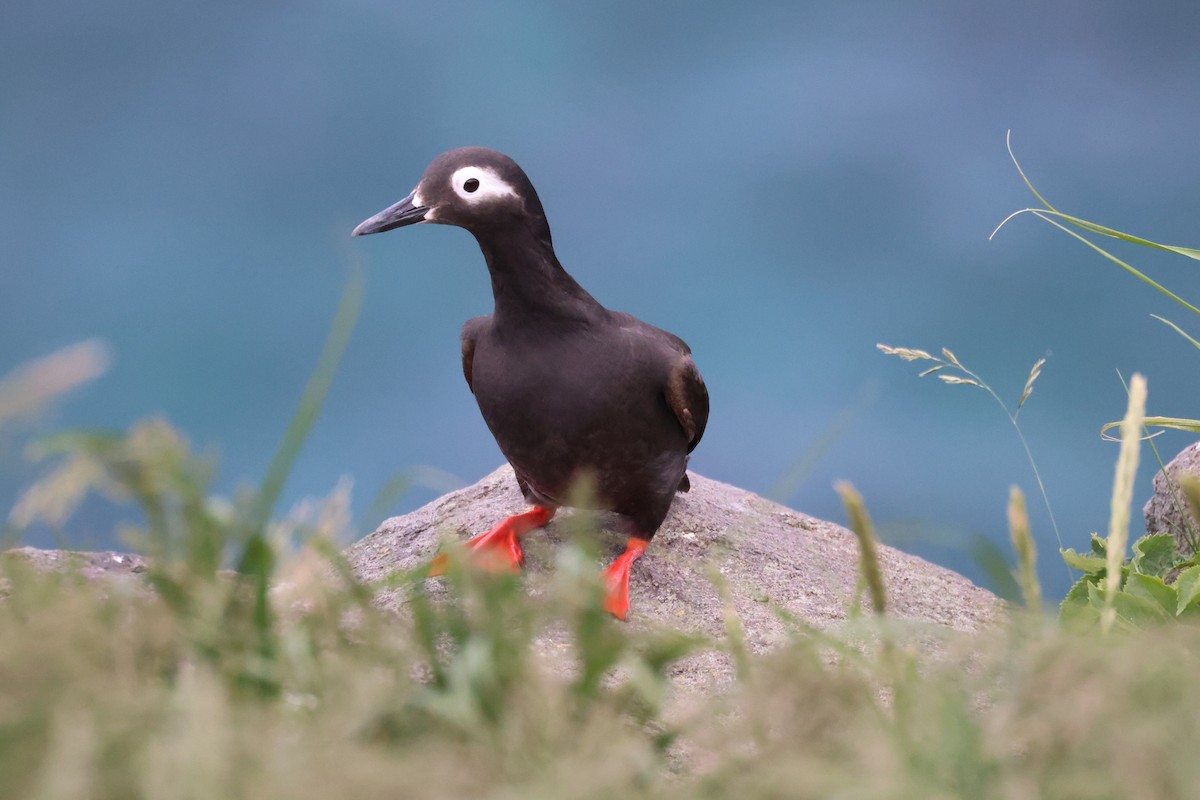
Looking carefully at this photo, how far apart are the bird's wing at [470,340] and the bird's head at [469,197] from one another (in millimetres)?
534

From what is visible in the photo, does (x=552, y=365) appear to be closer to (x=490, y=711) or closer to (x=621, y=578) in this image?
(x=621, y=578)

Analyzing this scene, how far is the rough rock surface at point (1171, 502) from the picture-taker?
14.6 feet

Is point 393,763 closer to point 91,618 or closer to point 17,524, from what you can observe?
point 91,618

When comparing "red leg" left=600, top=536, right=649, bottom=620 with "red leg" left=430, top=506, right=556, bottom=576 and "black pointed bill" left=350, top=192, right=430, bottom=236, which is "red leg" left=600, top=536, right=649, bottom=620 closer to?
Result: "red leg" left=430, top=506, right=556, bottom=576

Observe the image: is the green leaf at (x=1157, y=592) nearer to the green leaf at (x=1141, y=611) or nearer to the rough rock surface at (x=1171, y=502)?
the green leaf at (x=1141, y=611)

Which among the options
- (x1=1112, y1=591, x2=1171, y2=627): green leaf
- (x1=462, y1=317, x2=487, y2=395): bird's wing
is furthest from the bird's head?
(x1=1112, y1=591, x2=1171, y2=627): green leaf

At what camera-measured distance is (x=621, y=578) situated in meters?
4.34

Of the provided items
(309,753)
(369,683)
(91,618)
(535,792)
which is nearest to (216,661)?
(91,618)

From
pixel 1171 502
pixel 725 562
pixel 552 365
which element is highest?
pixel 552 365

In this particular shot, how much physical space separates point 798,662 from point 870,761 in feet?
0.89

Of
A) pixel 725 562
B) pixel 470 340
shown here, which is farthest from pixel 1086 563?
pixel 470 340

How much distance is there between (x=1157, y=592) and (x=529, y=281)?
2219mm

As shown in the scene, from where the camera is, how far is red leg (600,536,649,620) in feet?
13.8

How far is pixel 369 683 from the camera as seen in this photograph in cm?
145
